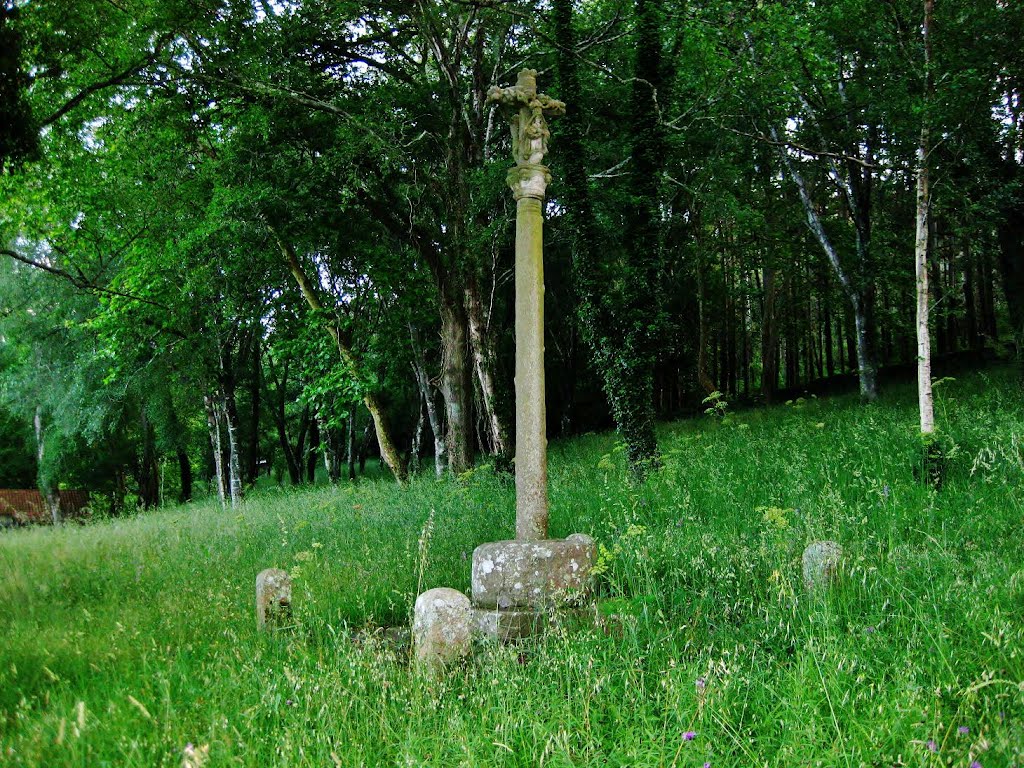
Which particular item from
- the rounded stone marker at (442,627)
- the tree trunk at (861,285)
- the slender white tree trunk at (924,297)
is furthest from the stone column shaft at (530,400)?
the tree trunk at (861,285)

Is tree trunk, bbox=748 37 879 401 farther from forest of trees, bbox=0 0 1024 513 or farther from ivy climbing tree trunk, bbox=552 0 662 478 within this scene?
ivy climbing tree trunk, bbox=552 0 662 478

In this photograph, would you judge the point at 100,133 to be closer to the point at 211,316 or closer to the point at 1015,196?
the point at 211,316

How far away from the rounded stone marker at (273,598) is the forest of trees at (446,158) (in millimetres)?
5025

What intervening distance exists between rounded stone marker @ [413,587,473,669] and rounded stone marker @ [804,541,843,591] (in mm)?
2420

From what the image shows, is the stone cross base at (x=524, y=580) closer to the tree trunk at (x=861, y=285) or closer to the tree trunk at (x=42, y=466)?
the tree trunk at (x=861, y=285)

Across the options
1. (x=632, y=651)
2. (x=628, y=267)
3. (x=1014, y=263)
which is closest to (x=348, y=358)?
(x=628, y=267)

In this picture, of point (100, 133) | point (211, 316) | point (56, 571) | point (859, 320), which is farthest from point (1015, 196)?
point (211, 316)

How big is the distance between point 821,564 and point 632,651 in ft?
4.98

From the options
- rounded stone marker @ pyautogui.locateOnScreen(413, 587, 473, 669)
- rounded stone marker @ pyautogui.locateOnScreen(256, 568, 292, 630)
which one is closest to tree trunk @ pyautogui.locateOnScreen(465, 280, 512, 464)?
rounded stone marker @ pyautogui.locateOnScreen(256, 568, 292, 630)

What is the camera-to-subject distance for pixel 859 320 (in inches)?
617

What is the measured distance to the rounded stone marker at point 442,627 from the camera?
428 cm

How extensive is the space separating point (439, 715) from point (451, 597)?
855 millimetres

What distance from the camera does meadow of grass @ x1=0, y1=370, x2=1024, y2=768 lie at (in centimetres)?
307

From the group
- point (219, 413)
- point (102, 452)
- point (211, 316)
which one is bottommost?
point (102, 452)
